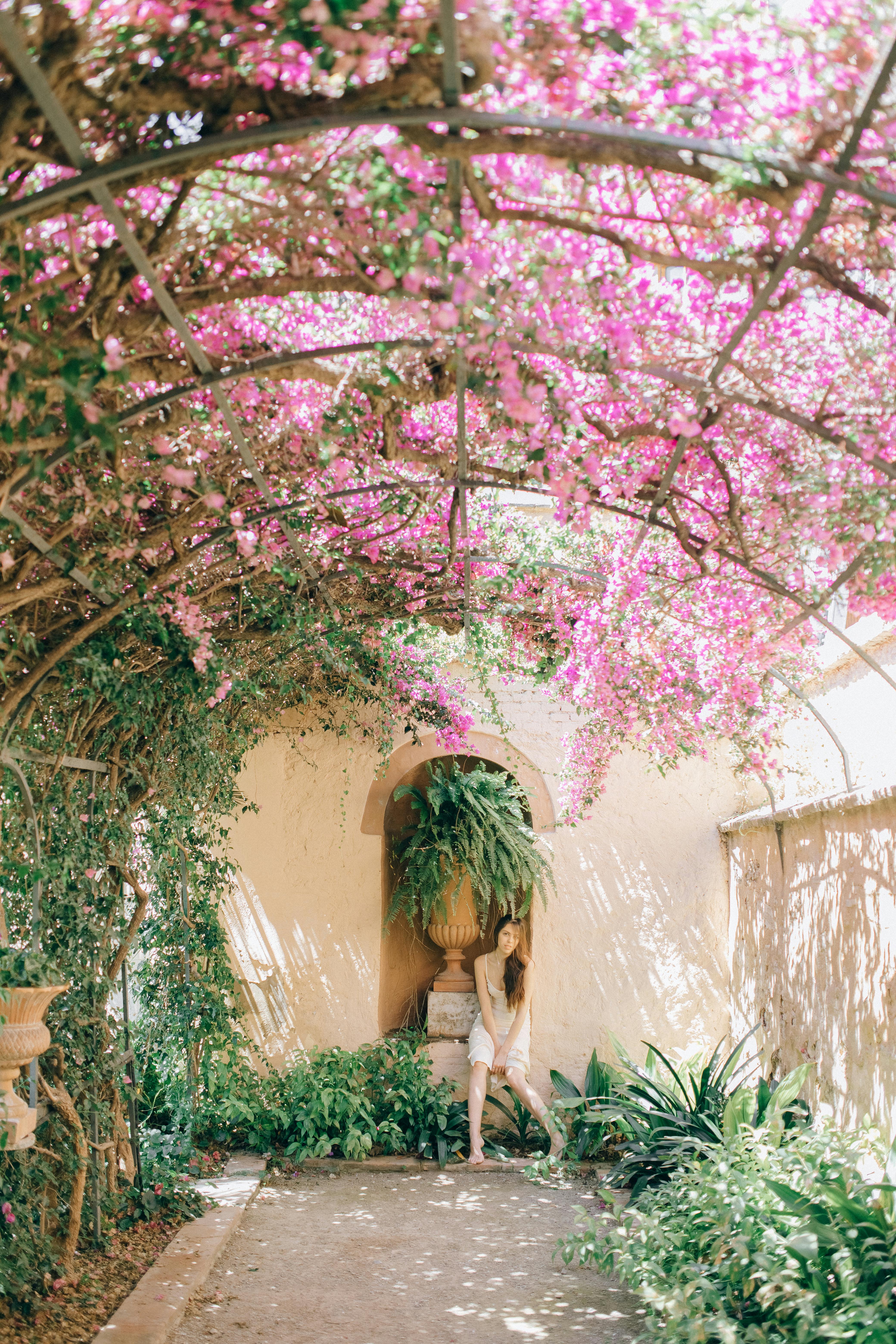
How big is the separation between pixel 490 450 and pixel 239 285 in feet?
4.36

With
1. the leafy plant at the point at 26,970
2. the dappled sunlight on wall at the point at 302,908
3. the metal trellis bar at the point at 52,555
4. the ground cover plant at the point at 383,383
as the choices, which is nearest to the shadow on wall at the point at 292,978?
the dappled sunlight on wall at the point at 302,908

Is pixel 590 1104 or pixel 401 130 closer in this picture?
pixel 401 130

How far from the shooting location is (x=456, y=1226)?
15.2ft

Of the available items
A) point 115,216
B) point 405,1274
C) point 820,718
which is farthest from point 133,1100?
point 115,216

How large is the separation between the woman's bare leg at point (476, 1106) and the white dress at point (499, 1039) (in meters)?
0.05

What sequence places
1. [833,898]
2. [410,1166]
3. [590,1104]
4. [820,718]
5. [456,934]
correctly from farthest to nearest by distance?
[456,934] → [590,1104] → [410,1166] → [820,718] → [833,898]

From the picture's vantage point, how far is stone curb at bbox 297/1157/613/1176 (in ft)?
18.2

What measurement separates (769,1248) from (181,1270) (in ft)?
6.79

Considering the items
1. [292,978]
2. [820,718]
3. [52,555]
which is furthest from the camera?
[292,978]

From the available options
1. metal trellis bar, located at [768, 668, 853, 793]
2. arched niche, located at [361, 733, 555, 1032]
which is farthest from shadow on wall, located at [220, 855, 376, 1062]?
metal trellis bar, located at [768, 668, 853, 793]

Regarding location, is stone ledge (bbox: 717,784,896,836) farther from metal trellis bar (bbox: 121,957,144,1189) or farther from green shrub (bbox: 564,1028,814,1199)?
metal trellis bar (bbox: 121,957,144,1189)

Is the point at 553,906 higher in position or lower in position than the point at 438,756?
lower

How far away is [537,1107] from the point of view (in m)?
5.82

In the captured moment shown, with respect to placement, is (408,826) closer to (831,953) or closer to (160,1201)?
(160,1201)
